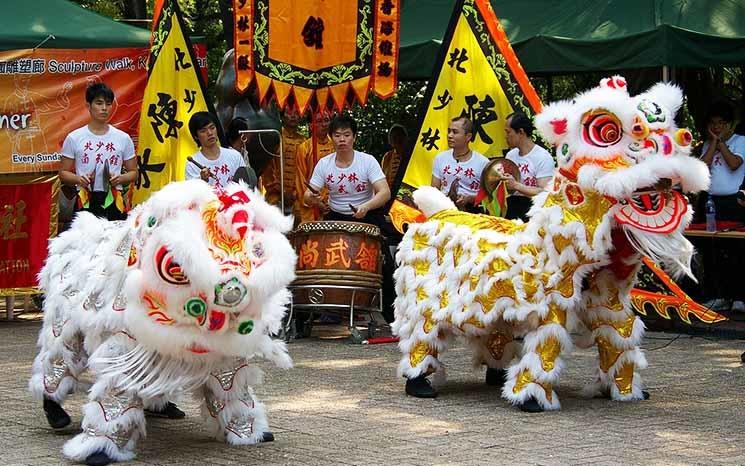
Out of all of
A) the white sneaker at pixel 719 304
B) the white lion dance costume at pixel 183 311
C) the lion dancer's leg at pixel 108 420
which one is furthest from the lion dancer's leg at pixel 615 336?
the white sneaker at pixel 719 304

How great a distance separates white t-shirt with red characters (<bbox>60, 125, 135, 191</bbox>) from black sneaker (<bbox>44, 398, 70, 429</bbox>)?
11.4ft

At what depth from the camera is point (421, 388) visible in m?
7.79

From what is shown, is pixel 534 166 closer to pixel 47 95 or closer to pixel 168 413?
pixel 168 413

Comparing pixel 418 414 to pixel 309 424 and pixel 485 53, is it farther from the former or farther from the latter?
pixel 485 53

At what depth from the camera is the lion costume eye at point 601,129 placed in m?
7.06

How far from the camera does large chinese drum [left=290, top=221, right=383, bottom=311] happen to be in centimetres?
1017

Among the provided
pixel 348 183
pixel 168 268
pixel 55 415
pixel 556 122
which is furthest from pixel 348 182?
pixel 168 268

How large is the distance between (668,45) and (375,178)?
283 centimetres

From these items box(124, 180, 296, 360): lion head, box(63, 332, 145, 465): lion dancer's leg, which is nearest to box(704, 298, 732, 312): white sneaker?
box(124, 180, 296, 360): lion head

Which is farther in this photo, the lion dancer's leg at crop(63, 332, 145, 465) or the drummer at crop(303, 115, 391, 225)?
the drummer at crop(303, 115, 391, 225)

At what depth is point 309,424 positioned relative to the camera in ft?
22.9

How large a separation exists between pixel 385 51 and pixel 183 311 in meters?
5.65

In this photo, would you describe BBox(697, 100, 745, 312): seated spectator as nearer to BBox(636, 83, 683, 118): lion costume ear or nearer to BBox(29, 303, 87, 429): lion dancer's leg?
BBox(636, 83, 683, 118): lion costume ear

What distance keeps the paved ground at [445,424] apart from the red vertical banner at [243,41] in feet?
9.58
